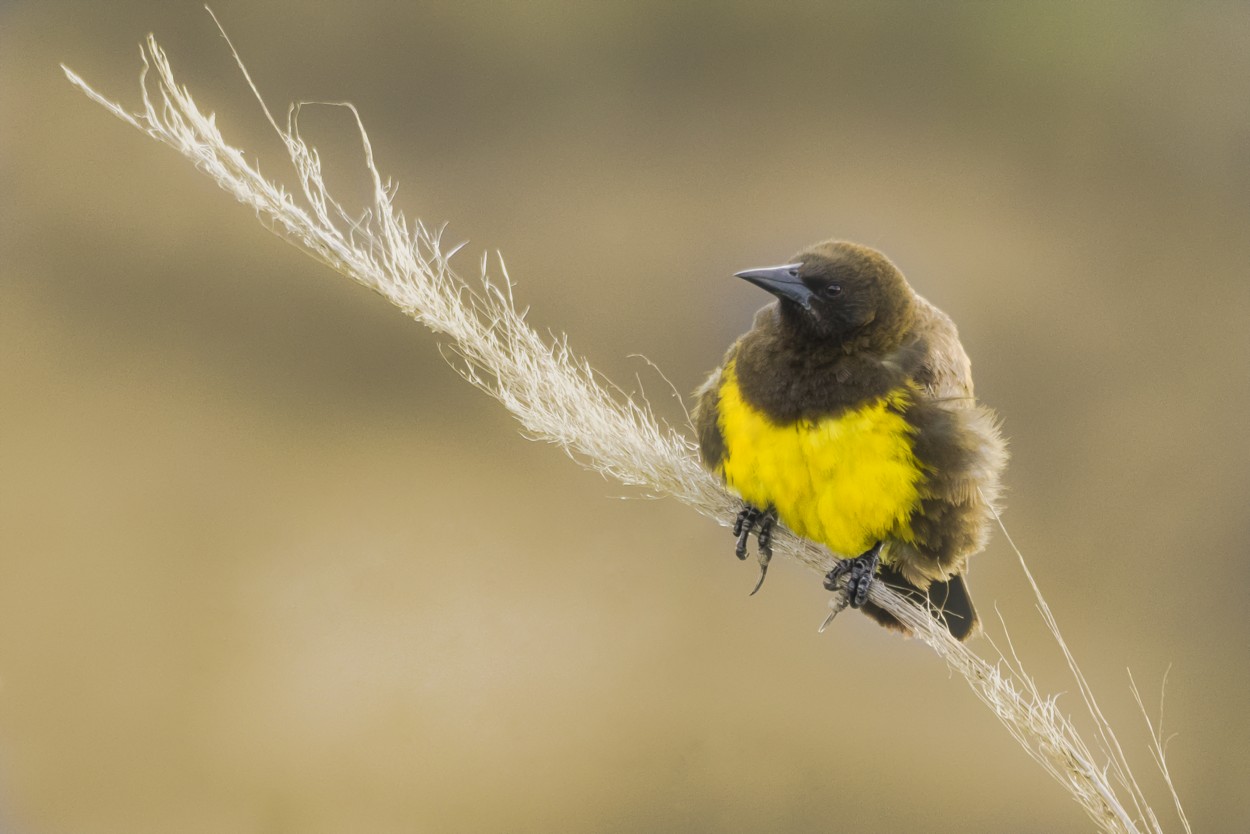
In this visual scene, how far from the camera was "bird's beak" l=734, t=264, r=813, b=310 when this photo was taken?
3.22 ft

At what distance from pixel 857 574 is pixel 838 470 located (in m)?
0.12

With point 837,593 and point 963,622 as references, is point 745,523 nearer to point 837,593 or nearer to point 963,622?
point 837,593

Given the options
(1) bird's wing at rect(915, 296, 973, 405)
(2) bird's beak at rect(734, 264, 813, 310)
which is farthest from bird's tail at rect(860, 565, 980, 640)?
(2) bird's beak at rect(734, 264, 813, 310)

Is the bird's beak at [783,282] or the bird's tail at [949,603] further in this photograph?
the bird's tail at [949,603]

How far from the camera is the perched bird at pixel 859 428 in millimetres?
1021

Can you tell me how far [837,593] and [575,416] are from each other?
0.41 metres

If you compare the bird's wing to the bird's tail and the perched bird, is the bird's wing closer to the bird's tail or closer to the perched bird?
the perched bird

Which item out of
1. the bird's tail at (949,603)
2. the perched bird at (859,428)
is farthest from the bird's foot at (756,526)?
the bird's tail at (949,603)

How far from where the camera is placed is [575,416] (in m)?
0.84

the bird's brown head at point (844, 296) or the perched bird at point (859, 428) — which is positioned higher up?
the bird's brown head at point (844, 296)

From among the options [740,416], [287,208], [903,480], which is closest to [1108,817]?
[903,480]

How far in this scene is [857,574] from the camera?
106cm

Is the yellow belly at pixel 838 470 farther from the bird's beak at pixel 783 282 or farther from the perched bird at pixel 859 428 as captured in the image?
the bird's beak at pixel 783 282

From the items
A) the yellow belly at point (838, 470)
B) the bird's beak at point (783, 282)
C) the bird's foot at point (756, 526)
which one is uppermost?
the bird's beak at point (783, 282)
